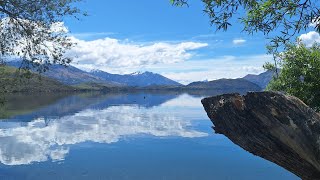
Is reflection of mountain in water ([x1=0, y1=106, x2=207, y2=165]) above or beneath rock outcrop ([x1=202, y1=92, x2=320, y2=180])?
beneath

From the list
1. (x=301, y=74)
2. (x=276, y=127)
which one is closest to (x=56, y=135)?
(x=301, y=74)

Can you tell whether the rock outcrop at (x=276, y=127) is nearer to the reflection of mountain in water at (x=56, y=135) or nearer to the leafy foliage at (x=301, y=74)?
the leafy foliage at (x=301, y=74)

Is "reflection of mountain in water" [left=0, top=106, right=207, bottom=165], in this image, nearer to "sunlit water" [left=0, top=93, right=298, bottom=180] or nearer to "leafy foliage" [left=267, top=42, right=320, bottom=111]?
"sunlit water" [left=0, top=93, right=298, bottom=180]

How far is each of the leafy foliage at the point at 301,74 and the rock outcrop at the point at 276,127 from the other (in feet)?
95.3

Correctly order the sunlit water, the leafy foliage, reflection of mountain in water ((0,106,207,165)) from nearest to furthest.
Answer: the leafy foliage
the sunlit water
reflection of mountain in water ((0,106,207,165))

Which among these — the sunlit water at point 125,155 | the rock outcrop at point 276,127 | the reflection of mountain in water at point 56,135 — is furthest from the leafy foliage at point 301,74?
the reflection of mountain in water at point 56,135

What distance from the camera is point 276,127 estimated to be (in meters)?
7.92

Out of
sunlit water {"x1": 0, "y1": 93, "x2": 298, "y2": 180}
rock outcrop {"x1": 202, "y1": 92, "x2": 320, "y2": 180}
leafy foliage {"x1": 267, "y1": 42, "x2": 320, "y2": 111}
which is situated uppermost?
leafy foliage {"x1": 267, "y1": 42, "x2": 320, "y2": 111}

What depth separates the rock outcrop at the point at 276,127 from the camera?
7.81m

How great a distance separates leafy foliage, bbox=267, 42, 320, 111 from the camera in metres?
37.1

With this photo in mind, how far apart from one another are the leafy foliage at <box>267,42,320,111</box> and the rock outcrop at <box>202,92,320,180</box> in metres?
29.0

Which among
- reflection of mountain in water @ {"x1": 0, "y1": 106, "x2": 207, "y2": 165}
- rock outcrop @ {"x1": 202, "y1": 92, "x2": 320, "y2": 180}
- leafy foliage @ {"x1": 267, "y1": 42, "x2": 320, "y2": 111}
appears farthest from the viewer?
reflection of mountain in water @ {"x1": 0, "y1": 106, "x2": 207, "y2": 165}

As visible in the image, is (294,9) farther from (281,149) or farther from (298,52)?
(298,52)

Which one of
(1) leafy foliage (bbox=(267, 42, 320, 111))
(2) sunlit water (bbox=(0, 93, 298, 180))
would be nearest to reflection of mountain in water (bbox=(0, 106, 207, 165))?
(2) sunlit water (bbox=(0, 93, 298, 180))
